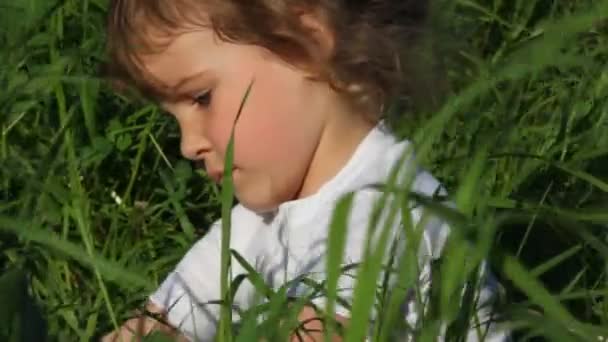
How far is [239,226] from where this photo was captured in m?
2.69

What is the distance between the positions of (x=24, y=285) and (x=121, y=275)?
0.80ft

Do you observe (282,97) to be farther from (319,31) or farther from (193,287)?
(193,287)

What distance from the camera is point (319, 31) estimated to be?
248 centimetres

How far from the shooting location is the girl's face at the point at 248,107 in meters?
2.39

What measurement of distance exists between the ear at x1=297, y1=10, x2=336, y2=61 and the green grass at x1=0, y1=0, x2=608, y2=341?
0.19 meters

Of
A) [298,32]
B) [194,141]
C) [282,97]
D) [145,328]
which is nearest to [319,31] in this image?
[298,32]

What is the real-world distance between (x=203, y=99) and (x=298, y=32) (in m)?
0.18

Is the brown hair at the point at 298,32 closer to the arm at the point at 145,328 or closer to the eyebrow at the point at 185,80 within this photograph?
the eyebrow at the point at 185,80

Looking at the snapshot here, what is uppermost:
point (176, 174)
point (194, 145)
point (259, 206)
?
point (194, 145)

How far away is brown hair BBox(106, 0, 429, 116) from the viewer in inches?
95.5

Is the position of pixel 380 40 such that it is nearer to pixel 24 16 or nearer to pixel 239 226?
pixel 239 226

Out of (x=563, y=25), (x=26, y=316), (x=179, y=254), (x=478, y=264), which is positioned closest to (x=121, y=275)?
(x=26, y=316)

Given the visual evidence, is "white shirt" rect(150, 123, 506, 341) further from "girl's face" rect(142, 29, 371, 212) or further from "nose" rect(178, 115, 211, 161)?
"nose" rect(178, 115, 211, 161)

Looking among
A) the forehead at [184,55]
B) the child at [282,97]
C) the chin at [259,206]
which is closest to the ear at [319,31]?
the child at [282,97]
